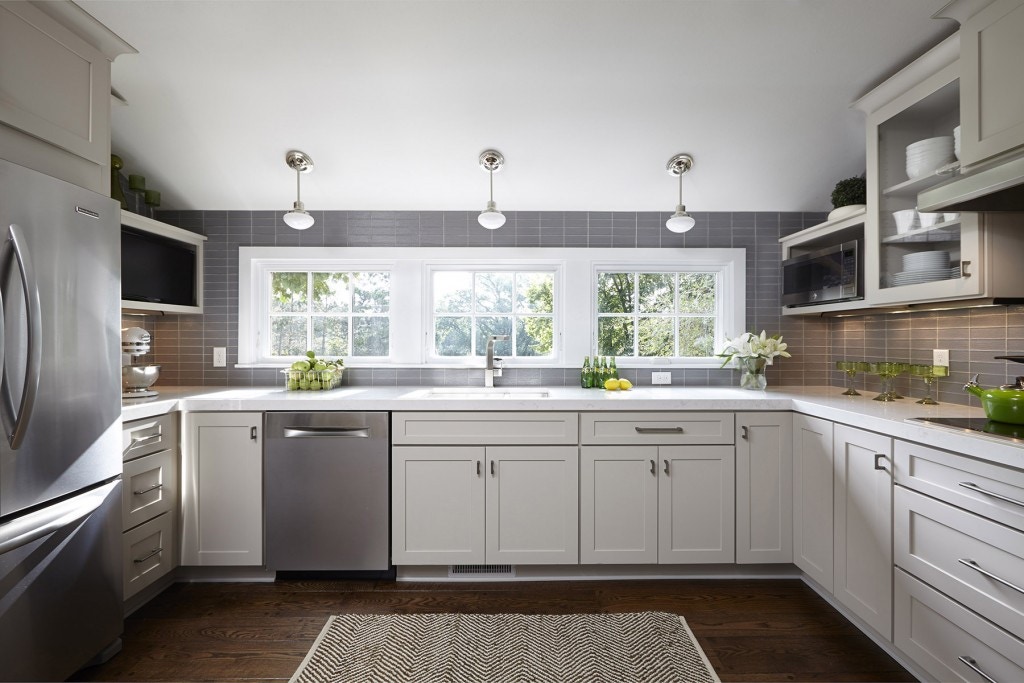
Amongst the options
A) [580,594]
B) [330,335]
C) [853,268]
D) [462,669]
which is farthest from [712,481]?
[330,335]

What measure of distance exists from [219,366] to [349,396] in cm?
116

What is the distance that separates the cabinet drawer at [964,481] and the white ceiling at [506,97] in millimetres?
1659

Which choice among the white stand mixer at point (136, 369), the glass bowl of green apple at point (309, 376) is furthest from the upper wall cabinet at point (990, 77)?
the white stand mixer at point (136, 369)

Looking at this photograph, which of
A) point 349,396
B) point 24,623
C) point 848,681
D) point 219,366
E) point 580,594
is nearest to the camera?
point 24,623

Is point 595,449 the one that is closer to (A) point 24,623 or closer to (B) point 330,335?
(B) point 330,335

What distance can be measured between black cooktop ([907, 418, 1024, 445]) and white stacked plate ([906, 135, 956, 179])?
1.01 metres

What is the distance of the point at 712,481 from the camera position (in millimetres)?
2475

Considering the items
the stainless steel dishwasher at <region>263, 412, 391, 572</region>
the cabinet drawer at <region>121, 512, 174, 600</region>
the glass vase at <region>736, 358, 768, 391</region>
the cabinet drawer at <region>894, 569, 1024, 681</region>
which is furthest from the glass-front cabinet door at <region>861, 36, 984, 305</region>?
the cabinet drawer at <region>121, 512, 174, 600</region>

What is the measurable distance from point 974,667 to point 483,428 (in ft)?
6.23

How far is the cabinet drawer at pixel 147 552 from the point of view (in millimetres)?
2148

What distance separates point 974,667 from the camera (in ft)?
4.88

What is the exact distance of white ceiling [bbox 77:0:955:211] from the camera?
6.53 feet

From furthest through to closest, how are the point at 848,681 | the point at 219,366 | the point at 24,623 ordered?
the point at 219,366 → the point at 848,681 → the point at 24,623

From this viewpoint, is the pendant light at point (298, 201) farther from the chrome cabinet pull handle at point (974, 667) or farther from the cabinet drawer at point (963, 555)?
the chrome cabinet pull handle at point (974, 667)
